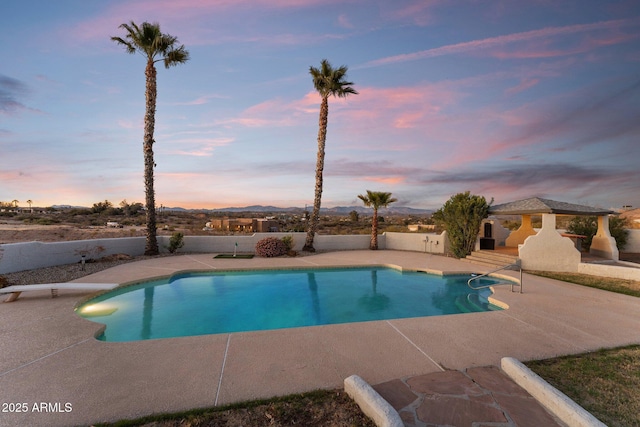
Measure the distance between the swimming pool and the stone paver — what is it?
3.78 metres

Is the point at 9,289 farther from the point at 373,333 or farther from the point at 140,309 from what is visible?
the point at 373,333

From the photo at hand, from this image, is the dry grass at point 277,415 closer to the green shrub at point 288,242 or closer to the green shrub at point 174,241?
the green shrub at point 288,242

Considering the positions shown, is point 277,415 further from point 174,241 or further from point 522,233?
point 522,233

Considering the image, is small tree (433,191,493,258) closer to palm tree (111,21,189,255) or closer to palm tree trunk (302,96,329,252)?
palm tree trunk (302,96,329,252)

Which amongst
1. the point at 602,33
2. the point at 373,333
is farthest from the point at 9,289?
the point at 602,33

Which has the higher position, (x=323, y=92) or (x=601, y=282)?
(x=323, y=92)

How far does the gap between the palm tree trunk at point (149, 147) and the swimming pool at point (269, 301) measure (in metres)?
4.86

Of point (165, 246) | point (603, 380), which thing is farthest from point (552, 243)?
point (165, 246)

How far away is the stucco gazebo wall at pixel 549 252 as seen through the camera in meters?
11.2

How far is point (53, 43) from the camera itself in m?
10.9

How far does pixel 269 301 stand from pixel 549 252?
11770 millimetres

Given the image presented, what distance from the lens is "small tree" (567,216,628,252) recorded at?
15.0 metres

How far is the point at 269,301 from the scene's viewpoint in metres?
8.69

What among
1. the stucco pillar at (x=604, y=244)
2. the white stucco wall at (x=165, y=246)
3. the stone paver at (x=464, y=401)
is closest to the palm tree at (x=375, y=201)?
the white stucco wall at (x=165, y=246)
